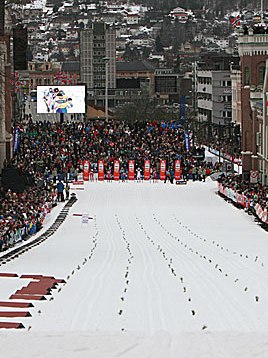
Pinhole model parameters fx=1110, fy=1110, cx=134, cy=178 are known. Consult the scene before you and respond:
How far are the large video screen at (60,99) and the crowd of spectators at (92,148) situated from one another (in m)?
2.93

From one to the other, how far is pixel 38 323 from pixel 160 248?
15.9 meters

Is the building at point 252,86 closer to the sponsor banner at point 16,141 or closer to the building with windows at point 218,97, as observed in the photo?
the sponsor banner at point 16,141

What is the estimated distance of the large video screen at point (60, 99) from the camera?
7538cm

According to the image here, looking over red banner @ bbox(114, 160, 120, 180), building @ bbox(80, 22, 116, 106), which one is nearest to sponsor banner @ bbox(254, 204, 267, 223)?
red banner @ bbox(114, 160, 120, 180)

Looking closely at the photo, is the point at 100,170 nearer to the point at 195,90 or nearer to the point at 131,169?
the point at 131,169

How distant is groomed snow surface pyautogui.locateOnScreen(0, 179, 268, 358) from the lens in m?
12.8

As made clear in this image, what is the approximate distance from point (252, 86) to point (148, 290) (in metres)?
46.2

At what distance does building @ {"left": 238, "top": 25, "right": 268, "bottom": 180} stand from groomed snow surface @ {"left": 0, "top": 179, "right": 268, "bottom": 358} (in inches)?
851

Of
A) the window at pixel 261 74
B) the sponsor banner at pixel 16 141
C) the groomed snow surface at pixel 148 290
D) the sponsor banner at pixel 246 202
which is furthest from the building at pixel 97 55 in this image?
the groomed snow surface at pixel 148 290

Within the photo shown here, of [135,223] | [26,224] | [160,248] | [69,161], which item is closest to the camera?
[160,248]

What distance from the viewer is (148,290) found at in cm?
1888

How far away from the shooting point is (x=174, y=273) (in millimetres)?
22234

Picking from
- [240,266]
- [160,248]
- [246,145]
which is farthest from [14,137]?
[240,266]

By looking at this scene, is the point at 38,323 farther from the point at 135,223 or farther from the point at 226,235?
the point at 135,223
